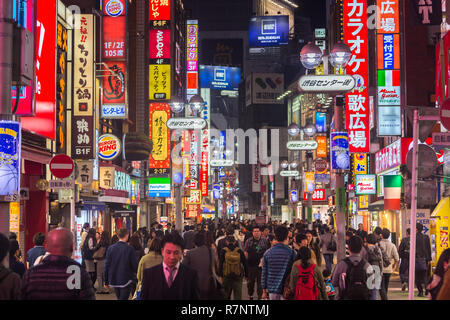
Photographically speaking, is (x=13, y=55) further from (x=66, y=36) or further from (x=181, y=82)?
(x=181, y=82)

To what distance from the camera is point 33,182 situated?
24.3m

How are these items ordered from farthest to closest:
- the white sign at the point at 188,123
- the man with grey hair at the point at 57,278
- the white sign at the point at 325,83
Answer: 1. the white sign at the point at 188,123
2. the white sign at the point at 325,83
3. the man with grey hair at the point at 57,278

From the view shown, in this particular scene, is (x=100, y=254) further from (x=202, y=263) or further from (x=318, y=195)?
(x=318, y=195)

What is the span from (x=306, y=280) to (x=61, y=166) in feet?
22.1

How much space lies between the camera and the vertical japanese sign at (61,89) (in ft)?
83.0

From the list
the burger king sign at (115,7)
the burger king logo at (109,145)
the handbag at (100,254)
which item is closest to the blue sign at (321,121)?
the burger king sign at (115,7)

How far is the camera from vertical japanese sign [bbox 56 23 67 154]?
25312 millimetres

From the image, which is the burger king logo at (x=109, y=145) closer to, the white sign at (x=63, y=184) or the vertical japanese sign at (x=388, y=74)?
the vertical japanese sign at (x=388, y=74)

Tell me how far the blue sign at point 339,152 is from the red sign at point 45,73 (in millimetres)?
9734

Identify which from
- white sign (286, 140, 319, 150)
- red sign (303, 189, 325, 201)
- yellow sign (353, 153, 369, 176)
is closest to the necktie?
white sign (286, 140, 319, 150)

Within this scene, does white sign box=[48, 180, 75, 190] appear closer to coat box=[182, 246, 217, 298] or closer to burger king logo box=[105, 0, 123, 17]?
coat box=[182, 246, 217, 298]

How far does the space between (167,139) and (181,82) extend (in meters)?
34.9
